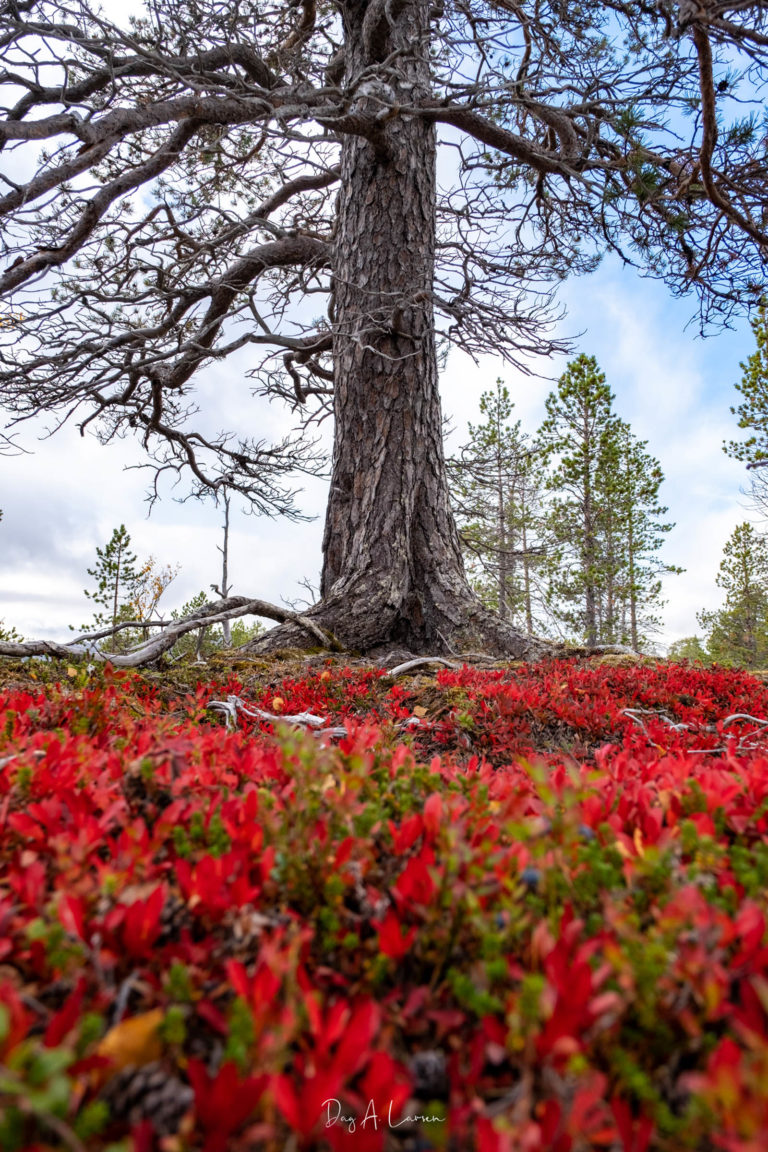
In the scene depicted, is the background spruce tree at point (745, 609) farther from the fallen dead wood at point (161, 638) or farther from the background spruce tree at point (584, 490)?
the fallen dead wood at point (161, 638)

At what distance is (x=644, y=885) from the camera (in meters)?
1.09

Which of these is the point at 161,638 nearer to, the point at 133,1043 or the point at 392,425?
the point at 392,425

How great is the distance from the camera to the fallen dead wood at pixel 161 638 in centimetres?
424

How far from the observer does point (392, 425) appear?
657cm

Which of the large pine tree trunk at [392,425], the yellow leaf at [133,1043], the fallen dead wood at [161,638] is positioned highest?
the large pine tree trunk at [392,425]

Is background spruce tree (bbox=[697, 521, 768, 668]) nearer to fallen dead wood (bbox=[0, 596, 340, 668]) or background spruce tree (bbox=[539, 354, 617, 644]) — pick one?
background spruce tree (bbox=[539, 354, 617, 644])

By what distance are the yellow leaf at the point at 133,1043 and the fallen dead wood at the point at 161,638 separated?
3494mm

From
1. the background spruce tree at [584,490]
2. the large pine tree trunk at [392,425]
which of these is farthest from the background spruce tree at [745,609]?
the large pine tree trunk at [392,425]

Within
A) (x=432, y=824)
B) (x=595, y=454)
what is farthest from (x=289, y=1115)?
(x=595, y=454)

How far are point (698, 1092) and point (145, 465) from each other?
33.7 feet

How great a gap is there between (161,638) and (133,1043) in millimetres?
4247

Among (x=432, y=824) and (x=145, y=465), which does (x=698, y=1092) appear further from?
(x=145, y=465)

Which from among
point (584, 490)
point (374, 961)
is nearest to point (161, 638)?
point (374, 961)

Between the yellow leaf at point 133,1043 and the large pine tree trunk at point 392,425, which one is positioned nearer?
the yellow leaf at point 133,1043
